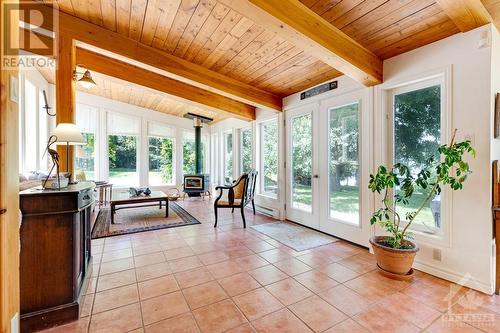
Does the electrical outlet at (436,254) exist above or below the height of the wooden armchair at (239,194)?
below

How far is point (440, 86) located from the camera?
7.57ft

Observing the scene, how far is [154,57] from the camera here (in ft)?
10.1

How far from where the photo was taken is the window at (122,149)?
6.39m

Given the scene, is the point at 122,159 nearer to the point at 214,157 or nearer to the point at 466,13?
the point at 214,157

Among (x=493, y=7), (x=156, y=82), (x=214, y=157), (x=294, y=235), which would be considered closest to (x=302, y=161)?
(x=294, y=235)

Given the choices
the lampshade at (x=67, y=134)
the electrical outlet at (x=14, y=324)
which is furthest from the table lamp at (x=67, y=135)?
the electrical outlet at (x=14, y=324)

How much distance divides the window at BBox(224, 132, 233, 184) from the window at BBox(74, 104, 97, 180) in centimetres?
352

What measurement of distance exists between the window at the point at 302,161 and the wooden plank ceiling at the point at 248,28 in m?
0.88

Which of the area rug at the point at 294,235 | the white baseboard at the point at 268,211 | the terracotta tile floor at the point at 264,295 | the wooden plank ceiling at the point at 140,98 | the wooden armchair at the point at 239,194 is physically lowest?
the terracotta tile floor at the point at 264,295

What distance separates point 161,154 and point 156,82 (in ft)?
12.0

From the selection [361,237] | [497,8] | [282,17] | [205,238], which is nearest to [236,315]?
[205,238]

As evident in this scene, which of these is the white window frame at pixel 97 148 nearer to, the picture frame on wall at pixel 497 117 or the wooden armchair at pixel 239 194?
the wooden armchair at pixel 239 194

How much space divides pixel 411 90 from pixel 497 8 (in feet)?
2.78

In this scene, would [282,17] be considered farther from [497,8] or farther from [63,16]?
[63,16]
